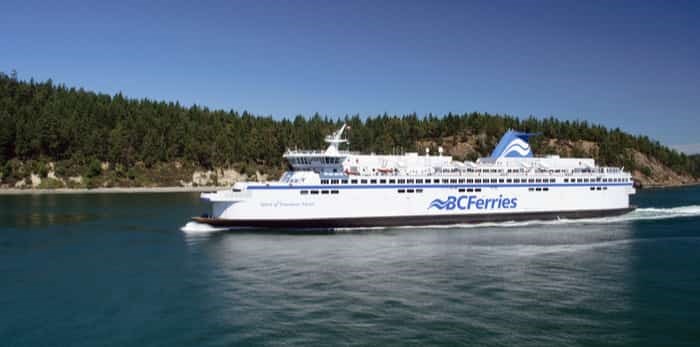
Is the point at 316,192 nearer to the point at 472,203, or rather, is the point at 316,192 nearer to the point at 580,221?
the point at 472,203

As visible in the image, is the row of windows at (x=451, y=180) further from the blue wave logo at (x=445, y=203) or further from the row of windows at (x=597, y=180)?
the blue wave logo at (x=445, y=203)

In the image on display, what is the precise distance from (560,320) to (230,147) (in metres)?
100.0

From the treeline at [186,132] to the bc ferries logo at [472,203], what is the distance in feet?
255

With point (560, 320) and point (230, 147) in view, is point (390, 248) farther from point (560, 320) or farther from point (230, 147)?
point (230, 147)

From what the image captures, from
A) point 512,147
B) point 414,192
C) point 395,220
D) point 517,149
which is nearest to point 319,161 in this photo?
point 395,220

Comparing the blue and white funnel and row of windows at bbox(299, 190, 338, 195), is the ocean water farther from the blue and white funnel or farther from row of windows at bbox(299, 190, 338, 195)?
the blue and white funnel

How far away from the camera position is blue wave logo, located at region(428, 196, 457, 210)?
3934 cm

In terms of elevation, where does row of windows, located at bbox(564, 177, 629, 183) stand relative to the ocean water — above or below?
above

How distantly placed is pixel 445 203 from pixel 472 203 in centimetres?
237

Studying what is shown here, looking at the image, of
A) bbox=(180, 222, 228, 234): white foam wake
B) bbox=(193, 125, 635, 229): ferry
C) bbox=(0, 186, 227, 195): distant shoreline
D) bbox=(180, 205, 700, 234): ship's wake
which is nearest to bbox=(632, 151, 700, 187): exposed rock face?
bbox=(180, 205, 700, 234): ship's wake

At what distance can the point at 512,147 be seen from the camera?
1828 inches

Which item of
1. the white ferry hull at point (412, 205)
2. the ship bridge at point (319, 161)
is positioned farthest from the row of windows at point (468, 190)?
the ship bridge at point (319, 161)

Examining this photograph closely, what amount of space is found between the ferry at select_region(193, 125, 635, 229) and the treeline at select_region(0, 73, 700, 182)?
237 ft

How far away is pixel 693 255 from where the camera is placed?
93.9ft
